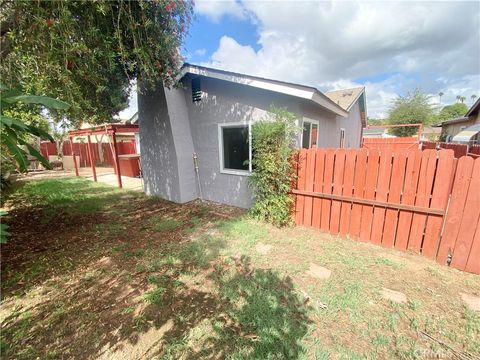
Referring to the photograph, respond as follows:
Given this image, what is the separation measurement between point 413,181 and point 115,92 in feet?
22.5

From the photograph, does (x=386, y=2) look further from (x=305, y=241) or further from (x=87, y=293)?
(x=87, y=293)

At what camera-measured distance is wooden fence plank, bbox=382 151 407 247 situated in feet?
12.8

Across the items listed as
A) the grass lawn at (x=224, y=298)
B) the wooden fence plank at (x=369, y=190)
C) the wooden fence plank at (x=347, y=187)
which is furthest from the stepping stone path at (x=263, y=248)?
the wooden fence plank at (x=369, y=190)

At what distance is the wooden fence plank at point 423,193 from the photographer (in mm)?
3641

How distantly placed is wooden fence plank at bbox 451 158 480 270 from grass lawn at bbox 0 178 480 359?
227 millimetres

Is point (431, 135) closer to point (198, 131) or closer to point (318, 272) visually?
A: point (198, 131)

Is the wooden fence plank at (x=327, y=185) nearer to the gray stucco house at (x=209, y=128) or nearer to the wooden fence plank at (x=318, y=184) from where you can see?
the wooden fence plank at (x=318, y=184)

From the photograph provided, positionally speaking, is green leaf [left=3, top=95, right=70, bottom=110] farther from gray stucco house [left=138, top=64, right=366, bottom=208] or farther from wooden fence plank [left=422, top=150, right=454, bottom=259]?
wooden fence plank [left=422, top=150, right=454, bottom=259]

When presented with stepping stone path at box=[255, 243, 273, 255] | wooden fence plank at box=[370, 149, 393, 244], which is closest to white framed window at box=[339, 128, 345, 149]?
wooden fence plank at box=[370, 149, 393, 244]

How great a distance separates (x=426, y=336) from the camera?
239 cm

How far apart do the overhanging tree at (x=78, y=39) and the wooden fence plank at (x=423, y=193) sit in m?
5.32

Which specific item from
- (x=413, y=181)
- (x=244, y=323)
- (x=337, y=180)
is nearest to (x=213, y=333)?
(x=244, y=323)

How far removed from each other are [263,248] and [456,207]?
3188mm

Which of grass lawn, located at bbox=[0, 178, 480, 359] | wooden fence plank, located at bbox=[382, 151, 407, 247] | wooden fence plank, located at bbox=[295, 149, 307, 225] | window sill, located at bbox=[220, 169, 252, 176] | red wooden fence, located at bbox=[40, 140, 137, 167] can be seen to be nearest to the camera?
grass lawn, located at bbox=[0, 178, 480, 359]
